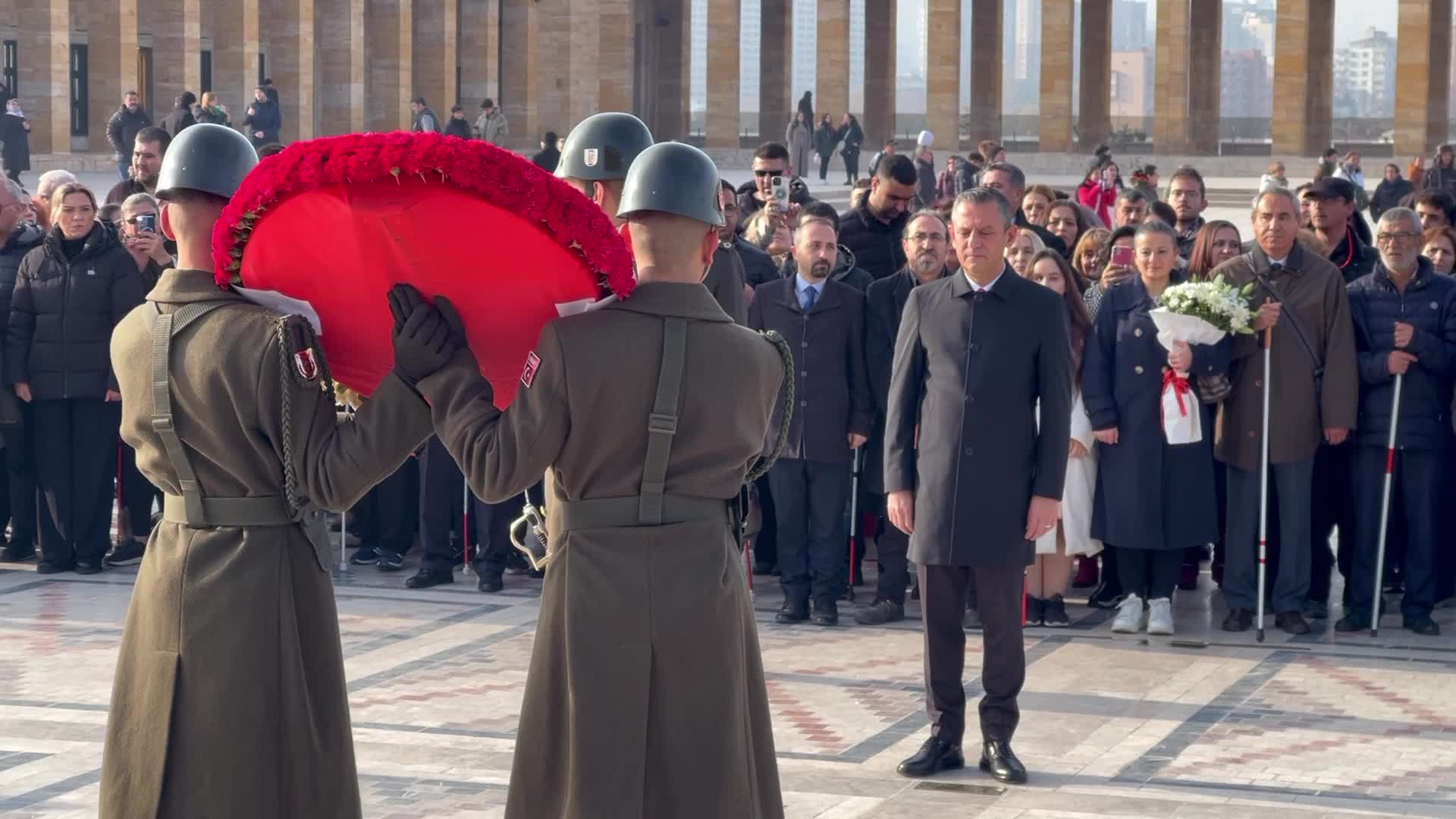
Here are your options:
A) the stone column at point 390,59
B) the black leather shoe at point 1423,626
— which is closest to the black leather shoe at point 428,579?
the black leather shoe at point 1423,626

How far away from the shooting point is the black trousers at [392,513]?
11.7 meters

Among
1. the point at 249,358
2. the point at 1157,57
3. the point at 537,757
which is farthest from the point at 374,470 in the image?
the point at 1157,57

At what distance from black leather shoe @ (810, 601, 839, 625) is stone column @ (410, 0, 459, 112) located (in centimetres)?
4242

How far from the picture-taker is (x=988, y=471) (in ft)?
24.4

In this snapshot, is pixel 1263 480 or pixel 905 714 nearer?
pixel 905 714

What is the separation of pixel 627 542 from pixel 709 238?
708mm

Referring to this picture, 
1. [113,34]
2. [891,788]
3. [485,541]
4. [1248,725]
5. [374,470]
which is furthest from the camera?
[113,34]

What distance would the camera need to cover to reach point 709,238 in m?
4.62

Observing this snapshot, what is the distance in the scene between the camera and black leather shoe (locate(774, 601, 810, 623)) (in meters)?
10.3

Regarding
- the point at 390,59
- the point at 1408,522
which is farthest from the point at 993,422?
the point at 390,59

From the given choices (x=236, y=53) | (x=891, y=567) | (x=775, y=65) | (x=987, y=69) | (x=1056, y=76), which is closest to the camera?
(x=891, y=567)

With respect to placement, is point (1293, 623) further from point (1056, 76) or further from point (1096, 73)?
point (1096, 73)

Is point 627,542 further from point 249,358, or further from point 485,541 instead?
point 485,541

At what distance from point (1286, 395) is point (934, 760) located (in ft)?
11.4
